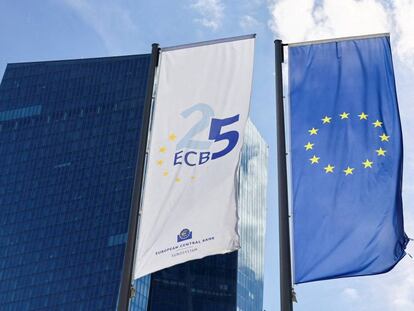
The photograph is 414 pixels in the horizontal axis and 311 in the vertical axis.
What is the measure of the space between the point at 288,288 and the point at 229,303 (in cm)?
11194

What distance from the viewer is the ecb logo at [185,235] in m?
16.2

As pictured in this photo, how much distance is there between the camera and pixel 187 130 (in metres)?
17.4

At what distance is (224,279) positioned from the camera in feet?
418

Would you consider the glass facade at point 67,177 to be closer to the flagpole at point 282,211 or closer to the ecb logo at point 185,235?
the ecb logo at point 185,235

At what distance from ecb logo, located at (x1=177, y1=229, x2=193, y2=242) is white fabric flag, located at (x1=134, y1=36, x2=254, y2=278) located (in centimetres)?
2

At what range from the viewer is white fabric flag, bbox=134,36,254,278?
16.2 m

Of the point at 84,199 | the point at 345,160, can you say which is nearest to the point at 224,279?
the point at 84,199

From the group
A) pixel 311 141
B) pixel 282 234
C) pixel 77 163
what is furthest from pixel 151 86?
pixel 77 163

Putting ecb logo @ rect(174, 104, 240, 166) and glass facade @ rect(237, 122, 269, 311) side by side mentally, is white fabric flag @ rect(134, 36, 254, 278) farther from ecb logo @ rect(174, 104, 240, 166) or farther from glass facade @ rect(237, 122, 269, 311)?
glass facade @ rect(237, 122, 269, 311)

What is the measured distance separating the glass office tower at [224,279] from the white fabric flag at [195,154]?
318 ft

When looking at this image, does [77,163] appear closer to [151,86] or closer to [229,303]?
[229,303]

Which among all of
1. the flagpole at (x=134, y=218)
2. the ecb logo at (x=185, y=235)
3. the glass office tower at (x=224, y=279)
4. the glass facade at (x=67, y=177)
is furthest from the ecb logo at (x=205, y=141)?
the glass office tower at (x=224, y=279)

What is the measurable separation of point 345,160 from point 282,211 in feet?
6.96

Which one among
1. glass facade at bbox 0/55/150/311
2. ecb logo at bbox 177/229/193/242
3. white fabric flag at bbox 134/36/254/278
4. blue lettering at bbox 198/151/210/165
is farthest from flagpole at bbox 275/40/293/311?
glass facade at bbox 0/55/150/311
